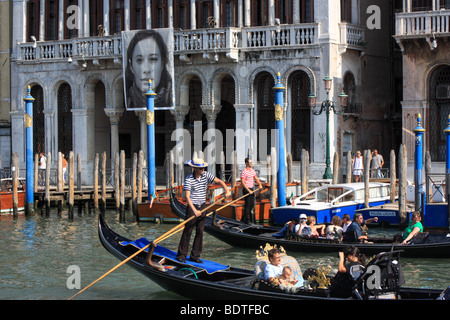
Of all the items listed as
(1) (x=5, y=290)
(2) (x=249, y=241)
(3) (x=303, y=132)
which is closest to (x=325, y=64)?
(3) (x=303, y=132)

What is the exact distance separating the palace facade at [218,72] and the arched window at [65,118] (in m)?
0.03

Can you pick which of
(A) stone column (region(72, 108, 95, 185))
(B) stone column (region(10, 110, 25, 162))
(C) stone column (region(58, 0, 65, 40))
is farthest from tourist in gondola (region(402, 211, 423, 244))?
(B) stone column (region(10, 110, 25, 162))

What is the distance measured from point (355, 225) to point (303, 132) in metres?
8.73

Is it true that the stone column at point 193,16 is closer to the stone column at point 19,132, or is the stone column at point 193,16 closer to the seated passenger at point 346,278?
the stone column at point 19,132

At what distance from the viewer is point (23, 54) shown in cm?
2444

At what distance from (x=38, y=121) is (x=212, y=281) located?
16.0 metres

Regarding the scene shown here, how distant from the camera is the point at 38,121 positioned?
81.3ft

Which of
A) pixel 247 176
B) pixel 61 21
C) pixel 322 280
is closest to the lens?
pixel 322 280

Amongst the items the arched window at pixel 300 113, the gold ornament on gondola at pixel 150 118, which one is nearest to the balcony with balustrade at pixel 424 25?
the arched window at pixel 300 113

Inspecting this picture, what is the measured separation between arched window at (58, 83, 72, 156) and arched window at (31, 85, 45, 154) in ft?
1.81

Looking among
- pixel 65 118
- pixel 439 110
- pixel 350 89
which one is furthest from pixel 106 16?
pixel 439 110

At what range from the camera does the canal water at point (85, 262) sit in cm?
1075

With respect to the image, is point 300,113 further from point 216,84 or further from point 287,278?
point 287,278

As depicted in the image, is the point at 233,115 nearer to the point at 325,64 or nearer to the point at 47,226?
the point at 325,64
